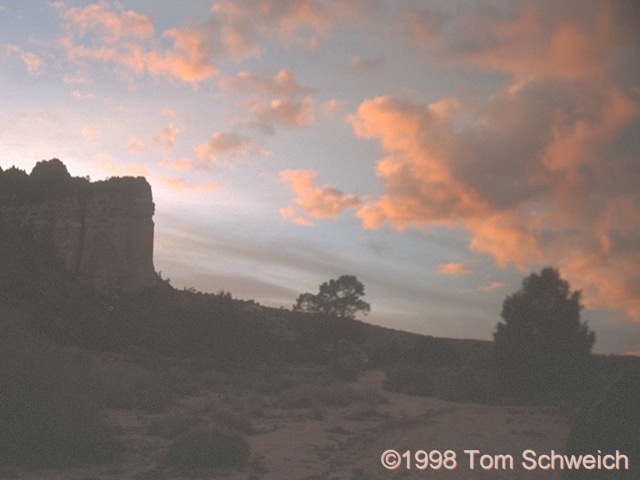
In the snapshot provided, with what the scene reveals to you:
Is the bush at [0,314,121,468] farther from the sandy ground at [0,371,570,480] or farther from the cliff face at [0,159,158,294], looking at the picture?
the cliff face at [0,159,158,294]

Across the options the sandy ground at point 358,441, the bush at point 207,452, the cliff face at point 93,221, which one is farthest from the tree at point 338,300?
the bush at point 207,452

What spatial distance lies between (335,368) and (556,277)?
1368 cm

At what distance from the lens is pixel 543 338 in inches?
1117

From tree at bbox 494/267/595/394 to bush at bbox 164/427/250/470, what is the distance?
20.8 metres

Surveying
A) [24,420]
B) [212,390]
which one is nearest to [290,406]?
[212,390]

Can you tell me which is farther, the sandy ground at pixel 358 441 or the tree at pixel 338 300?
the tree at pixel 338 300

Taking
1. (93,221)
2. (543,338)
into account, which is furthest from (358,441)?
(93,221)

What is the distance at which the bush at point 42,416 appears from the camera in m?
10.2

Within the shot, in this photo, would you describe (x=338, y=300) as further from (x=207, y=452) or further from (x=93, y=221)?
(x=207, y=452)

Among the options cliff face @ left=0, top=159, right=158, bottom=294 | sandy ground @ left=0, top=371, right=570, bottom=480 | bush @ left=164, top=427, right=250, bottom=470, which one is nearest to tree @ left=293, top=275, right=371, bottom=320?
cliff face @ left=0, top=159, right=158, bottom=294

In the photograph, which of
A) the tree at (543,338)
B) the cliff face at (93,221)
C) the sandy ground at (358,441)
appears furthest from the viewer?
the cliff face at (93,221)

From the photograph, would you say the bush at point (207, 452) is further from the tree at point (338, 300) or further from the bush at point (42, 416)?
the tree at point (338, 300)

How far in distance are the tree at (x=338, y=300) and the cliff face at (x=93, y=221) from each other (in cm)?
2024

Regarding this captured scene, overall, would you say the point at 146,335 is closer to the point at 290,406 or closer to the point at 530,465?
the point at 290,406
